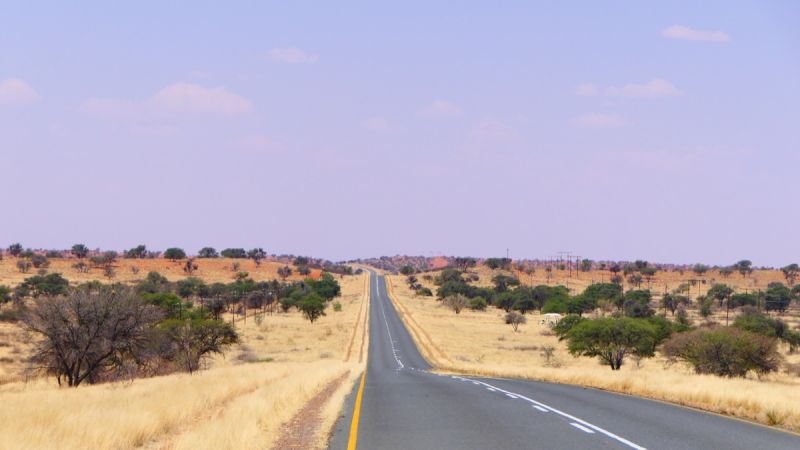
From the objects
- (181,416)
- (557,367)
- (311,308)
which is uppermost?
(181,416)

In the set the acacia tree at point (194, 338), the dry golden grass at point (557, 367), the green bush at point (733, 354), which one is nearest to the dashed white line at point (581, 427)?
the dry golden grass at point (557, 367)

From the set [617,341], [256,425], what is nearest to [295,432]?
[256,425]

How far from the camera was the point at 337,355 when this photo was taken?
70.1 meters

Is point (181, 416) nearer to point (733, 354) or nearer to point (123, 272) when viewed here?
point (733, 354)

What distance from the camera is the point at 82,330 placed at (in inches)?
1590

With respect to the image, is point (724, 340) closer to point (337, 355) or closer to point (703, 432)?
point (337, 355)

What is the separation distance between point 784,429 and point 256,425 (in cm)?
1067

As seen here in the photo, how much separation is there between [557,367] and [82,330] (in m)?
33.4

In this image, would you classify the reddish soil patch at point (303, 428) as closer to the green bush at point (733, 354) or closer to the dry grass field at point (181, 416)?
the dry grass field at point (181, 416)

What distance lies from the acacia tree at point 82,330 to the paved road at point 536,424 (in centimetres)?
2210

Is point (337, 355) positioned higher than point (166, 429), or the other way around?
point (166, 429)

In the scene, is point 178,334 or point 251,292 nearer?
point 178,334

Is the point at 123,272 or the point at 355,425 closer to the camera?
the point at 355,425

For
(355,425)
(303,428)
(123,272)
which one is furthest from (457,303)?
(303,428)
